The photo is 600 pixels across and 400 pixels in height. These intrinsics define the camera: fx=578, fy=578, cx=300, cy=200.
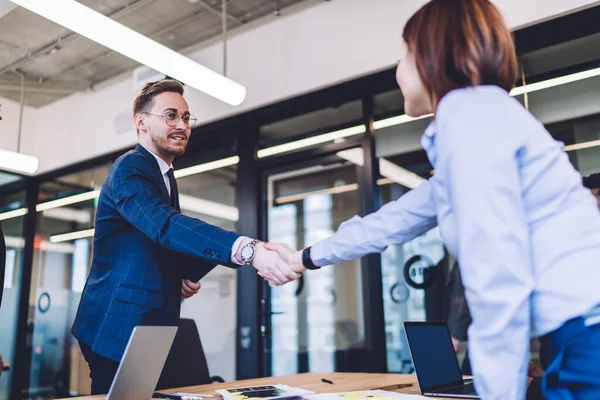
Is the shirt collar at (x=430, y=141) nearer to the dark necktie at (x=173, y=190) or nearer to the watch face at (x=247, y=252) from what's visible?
the watch face at (x=247, y=252)

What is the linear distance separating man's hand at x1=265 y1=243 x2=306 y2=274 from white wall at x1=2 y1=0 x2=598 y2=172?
233 cm

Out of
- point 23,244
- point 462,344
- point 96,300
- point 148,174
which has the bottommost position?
point 462,344

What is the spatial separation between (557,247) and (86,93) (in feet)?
18.7

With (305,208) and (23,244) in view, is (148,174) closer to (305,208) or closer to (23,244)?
(305,208)

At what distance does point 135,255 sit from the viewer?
1.70m

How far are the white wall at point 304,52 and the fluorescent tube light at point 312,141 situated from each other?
0.35 m

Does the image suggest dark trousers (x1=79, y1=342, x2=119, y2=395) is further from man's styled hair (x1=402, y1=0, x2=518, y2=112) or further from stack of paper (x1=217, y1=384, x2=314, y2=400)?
man's styled hair (x1=402, y1=0, x2=518, y2=112)

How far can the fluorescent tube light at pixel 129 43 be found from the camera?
2.72 m

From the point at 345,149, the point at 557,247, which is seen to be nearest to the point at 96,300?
the point at 557,247

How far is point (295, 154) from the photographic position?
4.29 meters

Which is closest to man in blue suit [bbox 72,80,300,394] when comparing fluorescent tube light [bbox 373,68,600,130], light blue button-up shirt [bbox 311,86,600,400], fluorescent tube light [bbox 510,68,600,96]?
light blue button-up shirt [bbox 311,86,600,400]

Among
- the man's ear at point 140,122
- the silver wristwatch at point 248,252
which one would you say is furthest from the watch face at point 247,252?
the man's ear at point 140,122

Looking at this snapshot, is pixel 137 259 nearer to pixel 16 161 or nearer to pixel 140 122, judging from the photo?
pixel 140 122

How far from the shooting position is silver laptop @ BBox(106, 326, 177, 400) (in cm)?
115
